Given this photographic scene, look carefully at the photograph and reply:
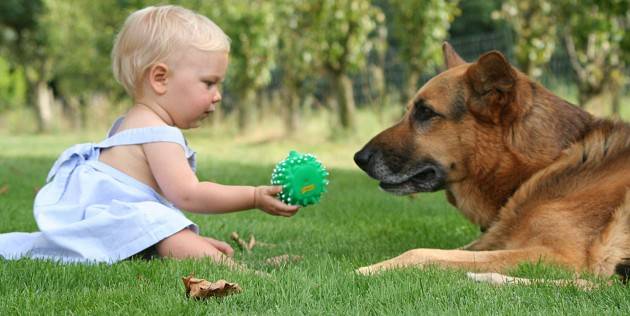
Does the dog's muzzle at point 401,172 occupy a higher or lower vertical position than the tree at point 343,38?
higher

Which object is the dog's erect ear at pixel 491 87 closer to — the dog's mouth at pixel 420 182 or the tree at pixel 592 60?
the dog's mouth at pixel 420 182

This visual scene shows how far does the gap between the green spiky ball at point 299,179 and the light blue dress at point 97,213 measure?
0.53m

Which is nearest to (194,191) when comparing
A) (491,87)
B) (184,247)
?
(184,247)

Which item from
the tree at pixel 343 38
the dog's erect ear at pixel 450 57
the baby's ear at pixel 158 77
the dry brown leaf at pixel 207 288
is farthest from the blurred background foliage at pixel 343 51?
the dry brown leaf at pixel 207 288

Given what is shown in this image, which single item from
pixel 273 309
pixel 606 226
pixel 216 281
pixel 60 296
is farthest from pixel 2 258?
pixel 606 226

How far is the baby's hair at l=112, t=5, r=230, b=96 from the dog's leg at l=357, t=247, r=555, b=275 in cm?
148

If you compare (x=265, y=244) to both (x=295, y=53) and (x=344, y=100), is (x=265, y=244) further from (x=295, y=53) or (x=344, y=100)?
(x=295, y=53)

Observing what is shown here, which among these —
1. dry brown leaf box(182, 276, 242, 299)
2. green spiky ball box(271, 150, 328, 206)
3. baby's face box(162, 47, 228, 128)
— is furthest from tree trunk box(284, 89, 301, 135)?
dry brown leaf box(182, 276, 242, 299)

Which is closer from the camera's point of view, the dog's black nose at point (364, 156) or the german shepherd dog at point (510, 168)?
the german shepherd dog at point (510, 168)

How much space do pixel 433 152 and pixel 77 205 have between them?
6.05 ft

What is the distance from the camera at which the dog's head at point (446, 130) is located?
158 inches

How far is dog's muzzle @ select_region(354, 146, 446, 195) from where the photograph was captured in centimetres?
427

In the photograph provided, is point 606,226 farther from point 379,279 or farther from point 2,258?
point 2,258

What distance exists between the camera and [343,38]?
15094 millimetres
